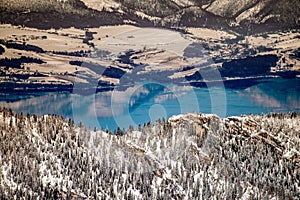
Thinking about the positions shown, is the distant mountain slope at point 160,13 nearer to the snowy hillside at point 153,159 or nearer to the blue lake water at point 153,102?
the blue lake water at point 153,102

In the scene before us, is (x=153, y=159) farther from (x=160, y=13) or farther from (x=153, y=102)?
(x=160, y=13)

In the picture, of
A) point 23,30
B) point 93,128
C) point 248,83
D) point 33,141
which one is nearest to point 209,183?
point 93,128

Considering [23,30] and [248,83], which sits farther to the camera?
[248,83]

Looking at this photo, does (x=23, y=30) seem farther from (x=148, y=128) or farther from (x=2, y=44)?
(x=148, y=128)

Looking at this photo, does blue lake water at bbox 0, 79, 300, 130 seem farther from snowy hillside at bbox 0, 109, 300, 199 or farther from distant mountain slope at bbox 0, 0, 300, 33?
distant mountain slope at bbox 0, 0, 300, 33

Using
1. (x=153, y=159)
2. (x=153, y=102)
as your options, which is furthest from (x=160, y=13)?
(x=153, y=159)

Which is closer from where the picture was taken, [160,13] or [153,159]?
[153,159]
